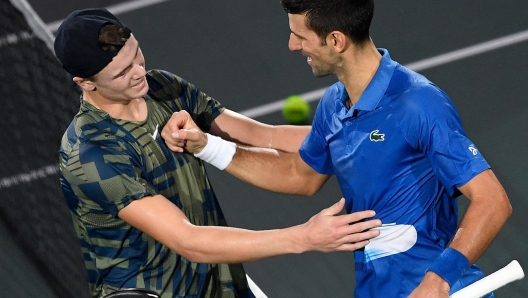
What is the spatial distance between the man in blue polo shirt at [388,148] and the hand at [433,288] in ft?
1.29

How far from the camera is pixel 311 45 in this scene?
4.82 m

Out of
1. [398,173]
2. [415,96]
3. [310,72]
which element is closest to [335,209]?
[398,173]

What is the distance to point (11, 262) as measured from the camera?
25.0 feet

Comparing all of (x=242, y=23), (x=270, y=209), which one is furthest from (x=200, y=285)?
(x=242, y=23)

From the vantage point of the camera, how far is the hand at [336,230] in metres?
4.40

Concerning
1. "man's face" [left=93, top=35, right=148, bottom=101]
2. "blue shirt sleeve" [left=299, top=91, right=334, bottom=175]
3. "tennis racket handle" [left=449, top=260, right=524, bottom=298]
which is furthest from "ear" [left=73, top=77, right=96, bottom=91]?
"tennis racket handle" [left=449, top=260, right=524, bottom=298]

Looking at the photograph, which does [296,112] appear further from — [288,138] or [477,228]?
[477,228]

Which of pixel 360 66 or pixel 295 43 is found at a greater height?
pixel 295 43

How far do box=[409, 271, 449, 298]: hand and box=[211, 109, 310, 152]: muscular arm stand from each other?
1.57 meters

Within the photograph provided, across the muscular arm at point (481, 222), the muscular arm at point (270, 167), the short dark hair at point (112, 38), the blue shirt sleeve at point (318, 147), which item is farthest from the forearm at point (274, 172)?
the muscular arm at point (481, 222)

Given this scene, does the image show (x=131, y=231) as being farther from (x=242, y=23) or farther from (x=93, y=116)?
(x=242, y=23)

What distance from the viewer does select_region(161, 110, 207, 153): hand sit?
496 cm

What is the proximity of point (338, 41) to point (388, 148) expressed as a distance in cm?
Result: 59

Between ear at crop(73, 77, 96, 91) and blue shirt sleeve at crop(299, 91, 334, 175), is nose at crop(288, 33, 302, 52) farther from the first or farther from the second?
ear at crop(73, 77, 96, 91)
